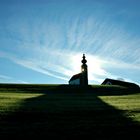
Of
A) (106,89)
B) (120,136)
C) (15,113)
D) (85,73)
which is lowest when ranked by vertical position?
(120,136)

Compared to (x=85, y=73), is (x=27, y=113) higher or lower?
lower

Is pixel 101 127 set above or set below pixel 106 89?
below

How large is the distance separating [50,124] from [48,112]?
8.25 feet

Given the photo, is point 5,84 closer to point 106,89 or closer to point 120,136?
point 106,89

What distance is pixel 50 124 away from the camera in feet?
36.5

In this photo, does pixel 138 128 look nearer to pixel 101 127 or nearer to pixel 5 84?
pixel 101 127

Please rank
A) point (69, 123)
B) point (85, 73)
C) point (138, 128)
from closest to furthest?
1. point (138, 128)
2. point (69, 123)
3. point (85, 73)

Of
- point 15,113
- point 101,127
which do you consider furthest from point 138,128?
point 15,113

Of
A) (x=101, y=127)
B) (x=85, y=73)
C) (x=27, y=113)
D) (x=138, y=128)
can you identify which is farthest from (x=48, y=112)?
(x=85, y=73)

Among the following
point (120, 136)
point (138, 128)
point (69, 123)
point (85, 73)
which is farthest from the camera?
point (85, 73)

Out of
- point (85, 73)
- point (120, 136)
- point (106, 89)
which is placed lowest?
point (120, 136)

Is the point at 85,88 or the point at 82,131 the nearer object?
the point at 82,131

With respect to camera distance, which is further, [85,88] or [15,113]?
[85,88]

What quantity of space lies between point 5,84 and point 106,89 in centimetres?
1380
